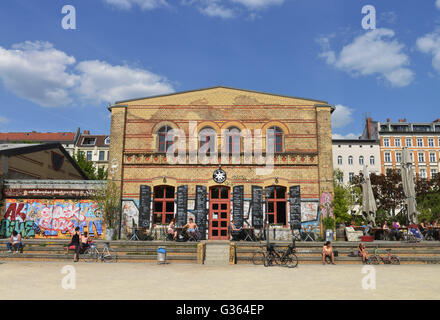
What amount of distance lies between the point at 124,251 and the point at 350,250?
9780 millimetres

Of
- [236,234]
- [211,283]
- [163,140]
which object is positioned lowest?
[211,283]

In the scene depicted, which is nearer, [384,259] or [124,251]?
[384,259]

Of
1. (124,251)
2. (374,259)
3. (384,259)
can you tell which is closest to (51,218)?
(124,251)

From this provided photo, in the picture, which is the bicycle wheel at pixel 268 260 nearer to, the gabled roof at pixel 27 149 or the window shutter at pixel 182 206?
the window shutter at pixel 182 206

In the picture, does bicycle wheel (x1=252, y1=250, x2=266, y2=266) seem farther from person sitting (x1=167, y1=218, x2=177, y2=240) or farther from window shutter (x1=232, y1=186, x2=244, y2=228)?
person sitting (x1=167, y1=218, x2=177, y2=240)

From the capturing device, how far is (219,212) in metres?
20.1

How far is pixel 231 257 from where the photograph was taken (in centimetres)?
1449

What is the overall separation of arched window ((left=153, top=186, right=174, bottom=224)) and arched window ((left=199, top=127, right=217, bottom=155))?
3076 millimetres

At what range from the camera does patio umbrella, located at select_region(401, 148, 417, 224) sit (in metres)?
17.5

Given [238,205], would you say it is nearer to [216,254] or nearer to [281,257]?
[216,254]

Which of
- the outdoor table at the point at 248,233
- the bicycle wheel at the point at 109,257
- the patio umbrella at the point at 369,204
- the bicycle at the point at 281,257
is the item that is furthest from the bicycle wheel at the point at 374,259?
the bicycle wheel at the point at 109,257

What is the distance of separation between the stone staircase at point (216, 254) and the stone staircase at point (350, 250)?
0.51 m
